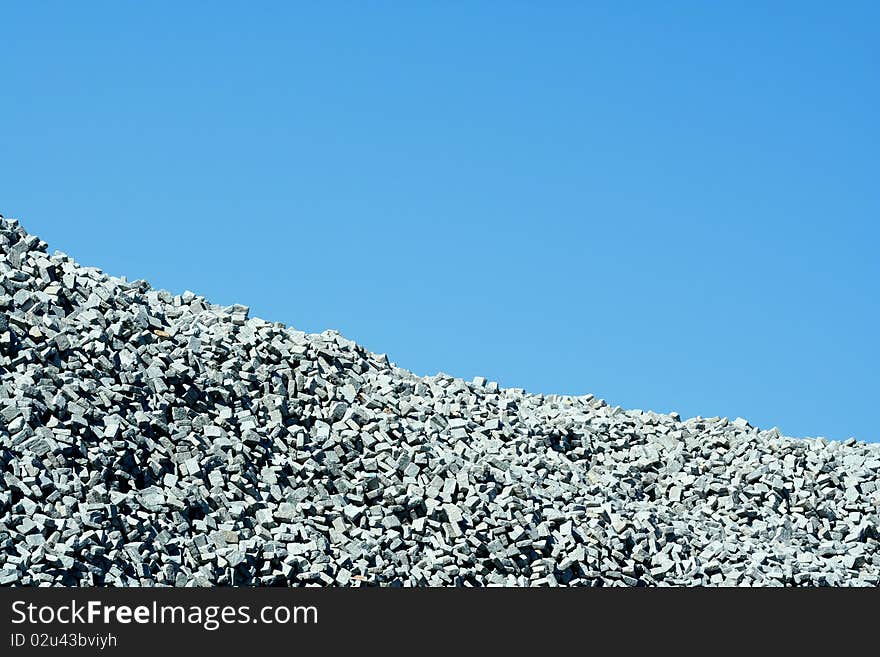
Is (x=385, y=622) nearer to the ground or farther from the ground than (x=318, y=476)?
nearer to the ground

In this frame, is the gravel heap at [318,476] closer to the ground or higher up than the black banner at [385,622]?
higher up

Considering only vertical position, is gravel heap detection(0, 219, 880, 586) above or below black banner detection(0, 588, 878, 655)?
above

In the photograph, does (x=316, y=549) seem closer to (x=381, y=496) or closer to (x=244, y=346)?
(x=381, y=496)

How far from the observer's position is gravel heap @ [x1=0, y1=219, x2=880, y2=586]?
32.1 feet

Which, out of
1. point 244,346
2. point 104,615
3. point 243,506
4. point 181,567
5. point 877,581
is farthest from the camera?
point 244,346

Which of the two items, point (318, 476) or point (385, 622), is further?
point (318, 476)

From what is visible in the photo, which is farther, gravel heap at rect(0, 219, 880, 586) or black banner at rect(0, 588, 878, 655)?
gravel heap at rect(0, 219, 880, 586)

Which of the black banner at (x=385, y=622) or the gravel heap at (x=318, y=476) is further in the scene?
the gravel heap at (x=318, y=476)

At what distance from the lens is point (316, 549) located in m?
9.98

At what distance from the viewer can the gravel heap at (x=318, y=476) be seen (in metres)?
9.77

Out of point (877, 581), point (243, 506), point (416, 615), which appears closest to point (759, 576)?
point (877, 581)

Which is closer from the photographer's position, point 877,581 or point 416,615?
point 416,615

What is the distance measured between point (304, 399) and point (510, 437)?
8.64 feet

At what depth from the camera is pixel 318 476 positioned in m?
11.2
